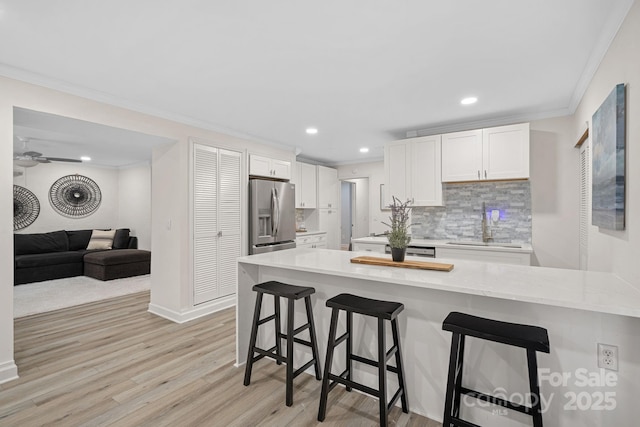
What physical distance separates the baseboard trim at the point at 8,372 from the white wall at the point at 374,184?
5466 millimetres

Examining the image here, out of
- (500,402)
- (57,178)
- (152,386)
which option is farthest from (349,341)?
(57,178)

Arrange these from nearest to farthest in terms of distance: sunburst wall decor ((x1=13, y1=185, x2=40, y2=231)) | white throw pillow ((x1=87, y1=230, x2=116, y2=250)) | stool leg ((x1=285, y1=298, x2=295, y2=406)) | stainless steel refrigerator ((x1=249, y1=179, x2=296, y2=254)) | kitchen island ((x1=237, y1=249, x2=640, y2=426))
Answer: kitchen island ((x1=237, y1=249, x2=640, y2=426))
stool leg ((x1=285, y1=298, x2=295, y2=406))
stainless steel refrigerator ((x1=249, y1=179, x2=296, y2=254))
sunburst wall decor ((x1=13, y1=185, x2=40, y2=231))
white throw pillow ((x1=87, y1=230, x2=116, y2=250))

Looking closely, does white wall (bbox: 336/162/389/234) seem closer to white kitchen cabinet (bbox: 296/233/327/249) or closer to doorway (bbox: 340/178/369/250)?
doorway (bbox: 340/178/369/250)

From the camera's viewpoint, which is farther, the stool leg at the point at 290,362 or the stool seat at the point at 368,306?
the stool leg at the point at 290,362

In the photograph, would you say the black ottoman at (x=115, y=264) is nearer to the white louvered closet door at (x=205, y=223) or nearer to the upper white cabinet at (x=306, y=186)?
the white louvered closet door at (x=205, y=223)

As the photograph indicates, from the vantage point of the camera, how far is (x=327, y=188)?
21.8 feet

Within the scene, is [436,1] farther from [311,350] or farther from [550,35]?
[311,350]

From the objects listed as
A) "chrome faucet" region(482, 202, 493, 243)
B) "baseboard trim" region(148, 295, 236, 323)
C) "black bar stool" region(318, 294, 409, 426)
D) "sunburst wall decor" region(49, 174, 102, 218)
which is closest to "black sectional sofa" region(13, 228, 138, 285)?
"sunburst wall decor" region(49, 174, 102, 218)

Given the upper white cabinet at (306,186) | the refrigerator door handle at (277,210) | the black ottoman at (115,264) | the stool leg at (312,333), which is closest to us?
the stool leg at (312,333)

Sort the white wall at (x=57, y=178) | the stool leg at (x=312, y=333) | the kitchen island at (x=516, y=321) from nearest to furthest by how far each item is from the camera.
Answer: the kitchen island at (x=516, y=321) → the stool leg at (x=312, y=333) → the white wall at (x=57, y=178)

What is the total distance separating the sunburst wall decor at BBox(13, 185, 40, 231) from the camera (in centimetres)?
608

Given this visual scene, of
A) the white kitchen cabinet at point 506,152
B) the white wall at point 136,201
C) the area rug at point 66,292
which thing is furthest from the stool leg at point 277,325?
the white wall at point 136,201

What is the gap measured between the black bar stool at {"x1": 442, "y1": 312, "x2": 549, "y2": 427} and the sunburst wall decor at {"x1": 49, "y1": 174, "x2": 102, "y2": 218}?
7953 millimetres

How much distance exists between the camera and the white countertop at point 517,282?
1360 mm
